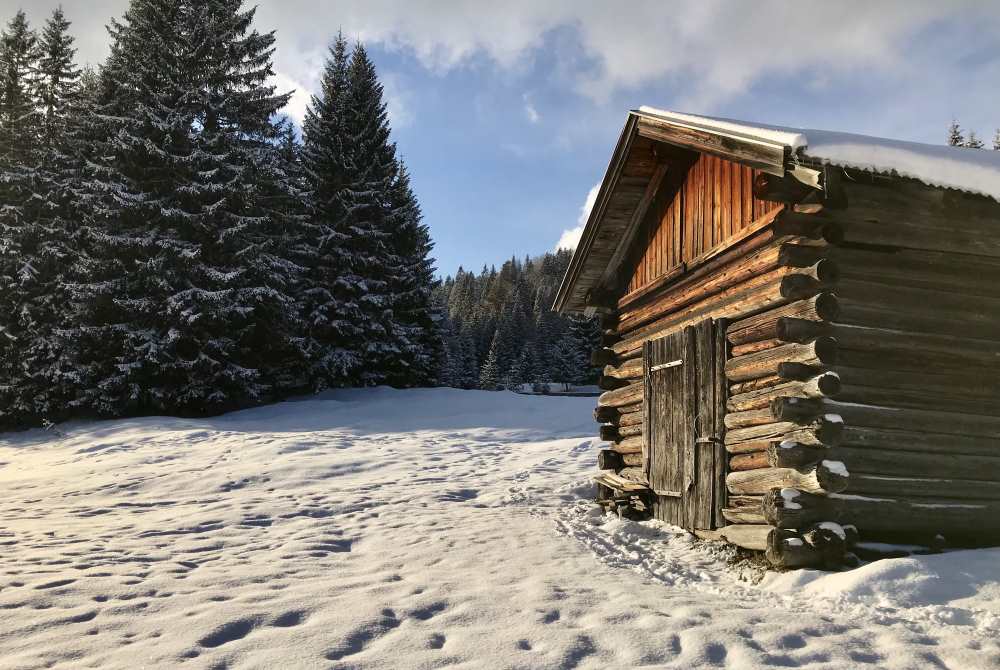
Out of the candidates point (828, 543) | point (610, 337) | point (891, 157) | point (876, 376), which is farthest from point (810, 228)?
point (610, 337)

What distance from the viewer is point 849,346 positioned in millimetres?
6230

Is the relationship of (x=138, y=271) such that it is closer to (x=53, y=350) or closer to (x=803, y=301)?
(x=53, y=350)

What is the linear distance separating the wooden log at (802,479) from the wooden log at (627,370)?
3611mm

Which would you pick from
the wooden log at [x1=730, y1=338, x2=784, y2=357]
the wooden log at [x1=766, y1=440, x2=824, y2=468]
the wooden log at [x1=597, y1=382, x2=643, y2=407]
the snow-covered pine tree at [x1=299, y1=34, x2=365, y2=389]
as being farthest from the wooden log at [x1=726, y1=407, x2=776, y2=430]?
the snow-covered pine tree at [x1=299, y1=34, x2=365, y2=389]

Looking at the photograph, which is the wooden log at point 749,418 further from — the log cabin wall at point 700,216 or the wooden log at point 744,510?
the log cabin wall at point 700,216

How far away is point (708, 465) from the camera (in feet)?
25.6

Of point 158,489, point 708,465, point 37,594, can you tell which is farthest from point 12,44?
point 708,465

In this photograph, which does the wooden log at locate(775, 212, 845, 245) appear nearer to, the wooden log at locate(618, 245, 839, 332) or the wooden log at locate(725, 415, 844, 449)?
the wooden log at locate(618, 245, 839, 332)

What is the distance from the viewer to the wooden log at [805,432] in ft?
19.3

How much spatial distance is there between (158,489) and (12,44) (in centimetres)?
2379

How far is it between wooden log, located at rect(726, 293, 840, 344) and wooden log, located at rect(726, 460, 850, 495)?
1.37 m

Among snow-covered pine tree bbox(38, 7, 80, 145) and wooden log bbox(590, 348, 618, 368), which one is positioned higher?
snow-covered pine tree bbox(38, 7, 80, 145)

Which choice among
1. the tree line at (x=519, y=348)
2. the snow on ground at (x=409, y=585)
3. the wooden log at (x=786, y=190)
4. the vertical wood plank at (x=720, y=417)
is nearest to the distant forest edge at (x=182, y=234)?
the snow on ground at (x=409, y=585)

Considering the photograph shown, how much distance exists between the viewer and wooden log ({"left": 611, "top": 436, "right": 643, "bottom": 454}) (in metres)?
10.3
